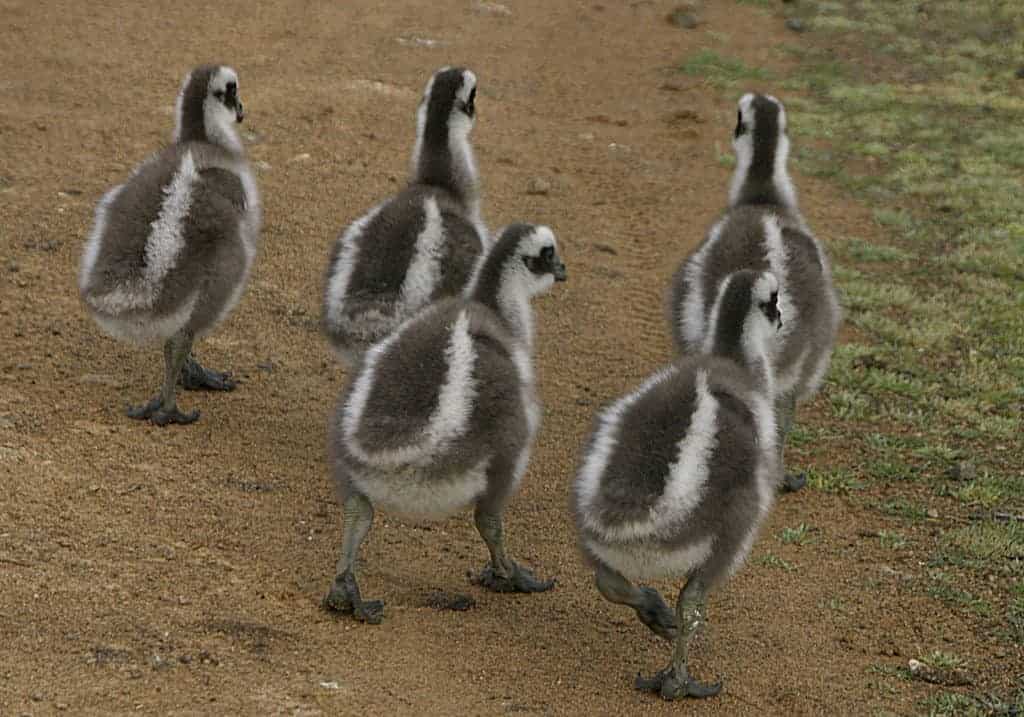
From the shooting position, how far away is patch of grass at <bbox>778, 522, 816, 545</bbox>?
31.9 ft

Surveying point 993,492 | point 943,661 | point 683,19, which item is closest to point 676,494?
point 943,661

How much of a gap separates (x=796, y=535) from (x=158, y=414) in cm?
454

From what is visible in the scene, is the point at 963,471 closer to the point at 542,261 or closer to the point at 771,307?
the point at 771,307

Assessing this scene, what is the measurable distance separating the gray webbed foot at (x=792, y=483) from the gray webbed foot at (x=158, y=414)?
4.35 m

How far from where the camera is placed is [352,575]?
26.1 ft

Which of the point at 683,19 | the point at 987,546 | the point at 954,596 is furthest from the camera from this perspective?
the point at 683,19

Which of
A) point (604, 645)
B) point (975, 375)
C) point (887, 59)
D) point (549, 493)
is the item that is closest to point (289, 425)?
point (549, 493)

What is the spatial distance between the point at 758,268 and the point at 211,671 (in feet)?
16.5

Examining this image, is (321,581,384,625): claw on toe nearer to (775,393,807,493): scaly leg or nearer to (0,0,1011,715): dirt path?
(0,0,1011,715): dirt path

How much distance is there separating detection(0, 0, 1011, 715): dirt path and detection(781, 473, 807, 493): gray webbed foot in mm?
92

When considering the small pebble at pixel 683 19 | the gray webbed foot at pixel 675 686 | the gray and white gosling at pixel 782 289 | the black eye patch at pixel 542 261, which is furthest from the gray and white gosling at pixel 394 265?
the small pebble at pixel 683 19

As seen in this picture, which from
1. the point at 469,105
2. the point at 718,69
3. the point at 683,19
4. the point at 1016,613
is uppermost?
the point at 683,19

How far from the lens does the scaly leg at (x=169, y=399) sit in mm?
10133

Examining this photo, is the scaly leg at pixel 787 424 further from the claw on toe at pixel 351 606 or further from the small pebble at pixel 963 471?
the claw on toe at pixel 351 606
